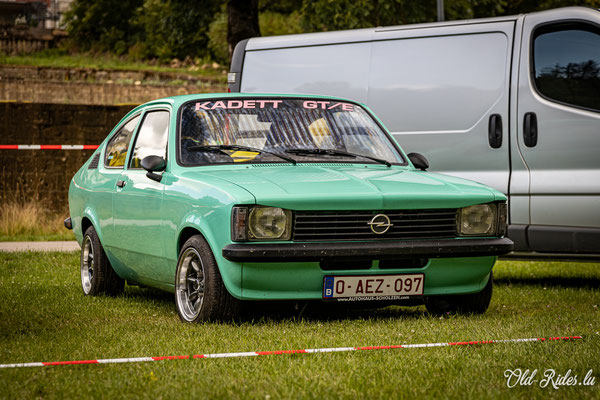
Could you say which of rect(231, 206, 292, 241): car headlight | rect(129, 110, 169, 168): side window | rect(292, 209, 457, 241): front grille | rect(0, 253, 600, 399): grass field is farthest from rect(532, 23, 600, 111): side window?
rect(231, 206, 292, 241): car headlight

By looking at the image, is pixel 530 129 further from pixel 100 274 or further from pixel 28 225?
pixel 28 225

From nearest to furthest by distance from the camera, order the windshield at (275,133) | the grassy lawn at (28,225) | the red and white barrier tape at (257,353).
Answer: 1. the red and white barrier tape at (257,353)
2. the windshield at (275,133)
3. the grassy lawn at (28,225)

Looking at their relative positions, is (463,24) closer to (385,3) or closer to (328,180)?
(328,180)

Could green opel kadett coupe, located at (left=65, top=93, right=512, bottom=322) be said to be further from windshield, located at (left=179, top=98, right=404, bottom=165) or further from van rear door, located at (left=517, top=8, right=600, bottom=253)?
van rear door, located at (left=517, top=8, right=600, bottom=253)

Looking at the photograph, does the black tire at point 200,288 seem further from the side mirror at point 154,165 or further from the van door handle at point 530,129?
the van door handle at point 530,129

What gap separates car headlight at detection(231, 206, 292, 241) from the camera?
20.6 feet

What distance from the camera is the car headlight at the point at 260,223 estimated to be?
20.6 ft

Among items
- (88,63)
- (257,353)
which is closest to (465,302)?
(257,353)

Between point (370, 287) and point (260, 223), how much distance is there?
0.79 meters

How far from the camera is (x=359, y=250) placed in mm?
6391

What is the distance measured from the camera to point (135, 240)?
7.80m

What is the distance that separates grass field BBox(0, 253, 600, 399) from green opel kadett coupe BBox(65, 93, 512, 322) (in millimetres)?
244

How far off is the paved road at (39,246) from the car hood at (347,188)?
248 inches

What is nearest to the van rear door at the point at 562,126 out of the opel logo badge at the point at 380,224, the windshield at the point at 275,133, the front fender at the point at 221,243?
the windshield at the point at 275,133
